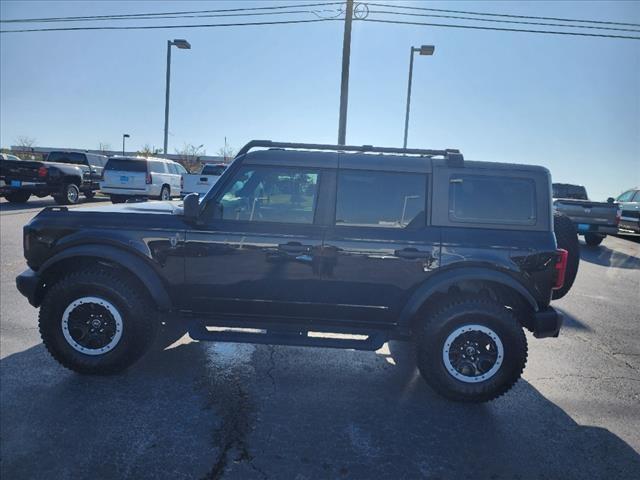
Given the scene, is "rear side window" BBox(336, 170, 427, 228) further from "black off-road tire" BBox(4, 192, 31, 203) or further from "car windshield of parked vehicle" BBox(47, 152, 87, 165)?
"car windshield of parked vehicle" BBox(47, 152, 87, 165)

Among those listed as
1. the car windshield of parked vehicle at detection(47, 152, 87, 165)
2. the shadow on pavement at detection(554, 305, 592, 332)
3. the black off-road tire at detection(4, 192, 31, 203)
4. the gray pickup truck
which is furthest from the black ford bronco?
the car windshield of parked vehicle at detection(47, 152, 87, 165)

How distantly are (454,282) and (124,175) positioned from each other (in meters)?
15.0

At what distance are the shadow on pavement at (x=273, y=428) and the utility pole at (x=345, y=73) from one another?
8868mm

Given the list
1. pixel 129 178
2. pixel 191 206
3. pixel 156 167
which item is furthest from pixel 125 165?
pixel 191 206

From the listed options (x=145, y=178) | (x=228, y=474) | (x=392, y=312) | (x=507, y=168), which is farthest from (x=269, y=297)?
(x=145, y=178)

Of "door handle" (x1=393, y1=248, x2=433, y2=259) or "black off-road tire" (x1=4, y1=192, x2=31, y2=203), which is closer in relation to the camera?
"door handle" (x1=393, y1=248, x2=433, y2=259)

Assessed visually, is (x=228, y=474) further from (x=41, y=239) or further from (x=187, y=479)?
(x=41, y=239)

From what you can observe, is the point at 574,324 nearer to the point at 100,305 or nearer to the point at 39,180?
the point at 100,305

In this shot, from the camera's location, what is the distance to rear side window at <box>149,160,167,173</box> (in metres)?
16.2

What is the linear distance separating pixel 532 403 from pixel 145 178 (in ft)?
49.8

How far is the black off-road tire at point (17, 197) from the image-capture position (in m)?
15.1

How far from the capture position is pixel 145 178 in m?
15.7

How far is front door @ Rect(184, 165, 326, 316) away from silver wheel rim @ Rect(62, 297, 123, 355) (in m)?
0.60

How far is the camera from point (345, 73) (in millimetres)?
11539
